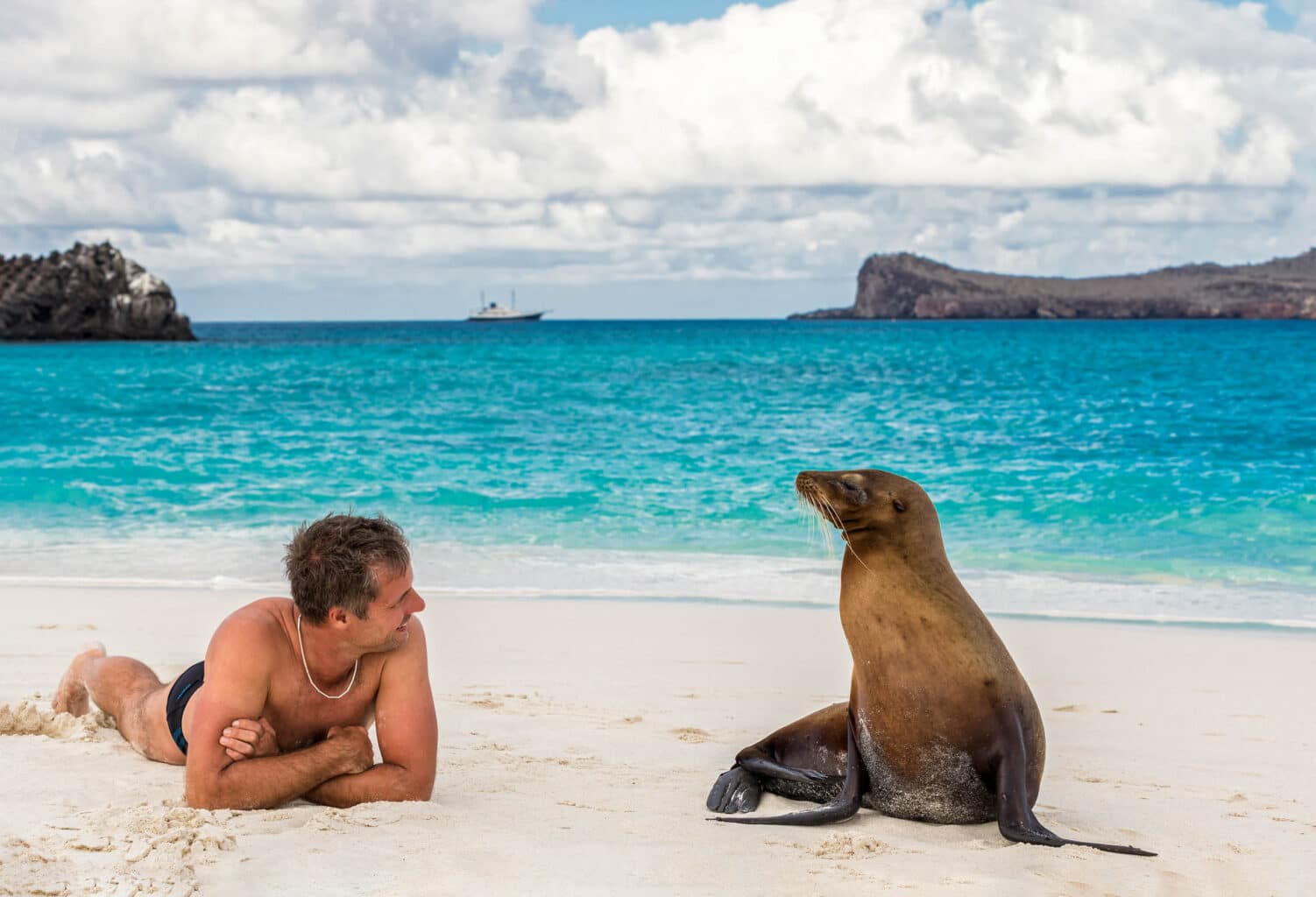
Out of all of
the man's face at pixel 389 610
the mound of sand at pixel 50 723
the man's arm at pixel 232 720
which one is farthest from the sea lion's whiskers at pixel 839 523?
the mound of sand at pixel 50 723

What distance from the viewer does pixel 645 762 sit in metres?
4.85

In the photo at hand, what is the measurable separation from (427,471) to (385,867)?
13742mm

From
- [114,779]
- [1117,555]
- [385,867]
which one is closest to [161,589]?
[114,779]

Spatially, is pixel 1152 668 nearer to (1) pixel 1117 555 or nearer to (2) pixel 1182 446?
(1) pixel 1117 555

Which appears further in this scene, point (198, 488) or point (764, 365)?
point (764, 365)

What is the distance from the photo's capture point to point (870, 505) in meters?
4.06

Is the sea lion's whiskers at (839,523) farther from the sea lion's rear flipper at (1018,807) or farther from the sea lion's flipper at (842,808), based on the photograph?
the sea lion's rear flipper at (1018,807)

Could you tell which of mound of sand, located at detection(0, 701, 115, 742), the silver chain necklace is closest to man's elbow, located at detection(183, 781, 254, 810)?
the silver chain necklace

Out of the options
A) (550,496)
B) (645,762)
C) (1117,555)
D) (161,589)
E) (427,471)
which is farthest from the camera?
(427,471)

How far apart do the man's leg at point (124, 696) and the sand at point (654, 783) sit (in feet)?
0.24

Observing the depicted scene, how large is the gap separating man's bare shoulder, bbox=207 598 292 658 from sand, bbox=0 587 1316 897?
0.49 m

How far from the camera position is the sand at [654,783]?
348 cm

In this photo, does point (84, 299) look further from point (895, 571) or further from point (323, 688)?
point (895, 571)

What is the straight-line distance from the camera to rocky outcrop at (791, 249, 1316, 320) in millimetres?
130750
